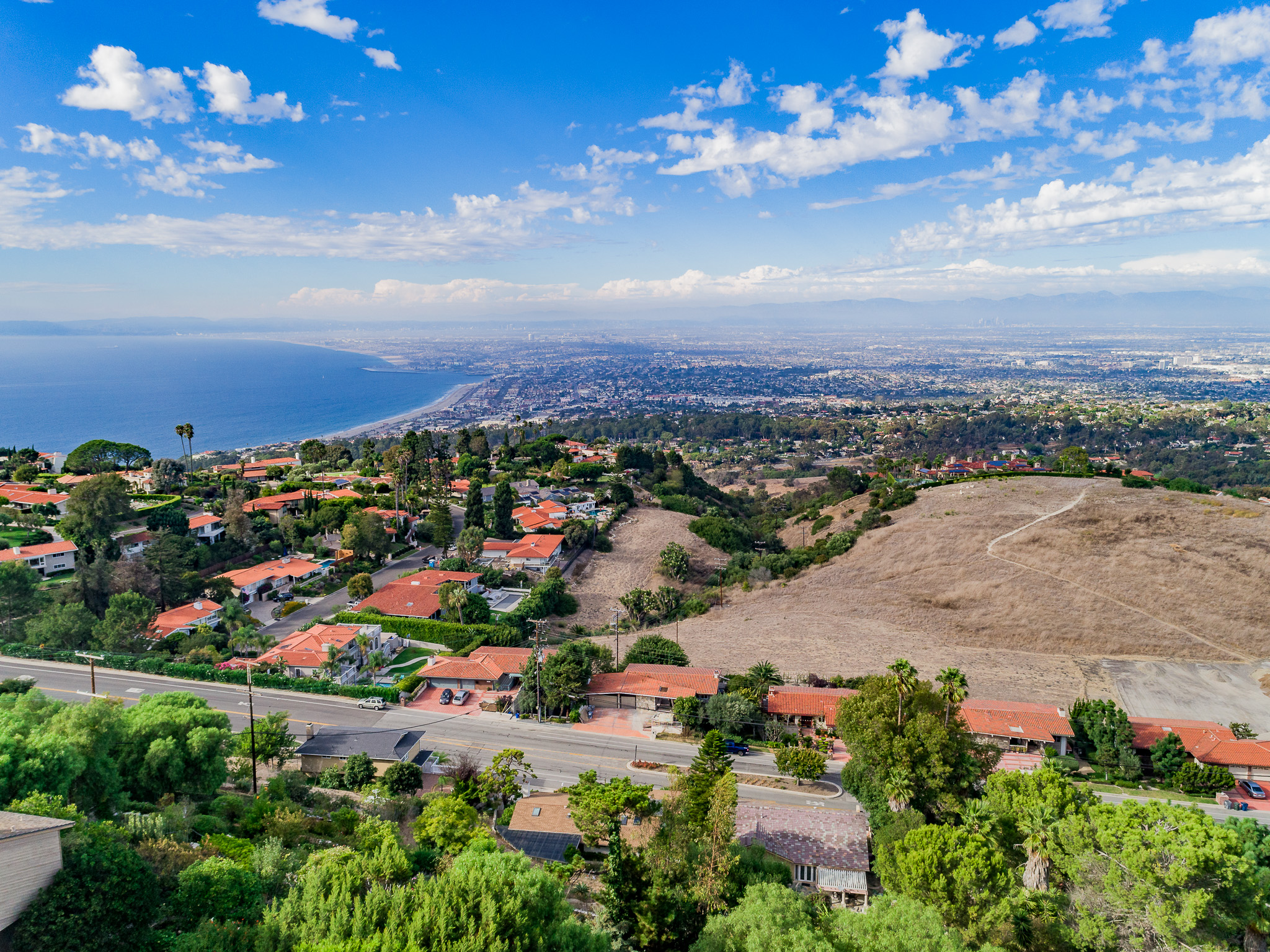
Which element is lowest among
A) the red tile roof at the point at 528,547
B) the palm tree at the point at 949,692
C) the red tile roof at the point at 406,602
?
the red tile roof at the point at 406,602

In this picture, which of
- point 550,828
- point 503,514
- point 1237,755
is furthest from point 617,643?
point 1237,755

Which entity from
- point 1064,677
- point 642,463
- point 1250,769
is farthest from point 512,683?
point 642,463

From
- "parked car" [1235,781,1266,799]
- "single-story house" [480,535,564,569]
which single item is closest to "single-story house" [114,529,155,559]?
"single-story house" [480,535,564,569]

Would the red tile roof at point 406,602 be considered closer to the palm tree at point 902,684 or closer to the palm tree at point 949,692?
the palm tree at point 902,684

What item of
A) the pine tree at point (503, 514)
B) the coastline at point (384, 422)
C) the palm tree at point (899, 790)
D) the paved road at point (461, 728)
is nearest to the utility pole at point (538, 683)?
the paved road at point (461, 728)

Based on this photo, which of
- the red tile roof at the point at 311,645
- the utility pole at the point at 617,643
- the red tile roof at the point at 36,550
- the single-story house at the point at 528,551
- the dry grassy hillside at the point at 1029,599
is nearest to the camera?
the red tile roof at the point at 311,645

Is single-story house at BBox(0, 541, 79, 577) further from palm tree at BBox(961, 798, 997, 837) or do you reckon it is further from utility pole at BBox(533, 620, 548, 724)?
palm tree at BBox(961, 798, 997, 837)
